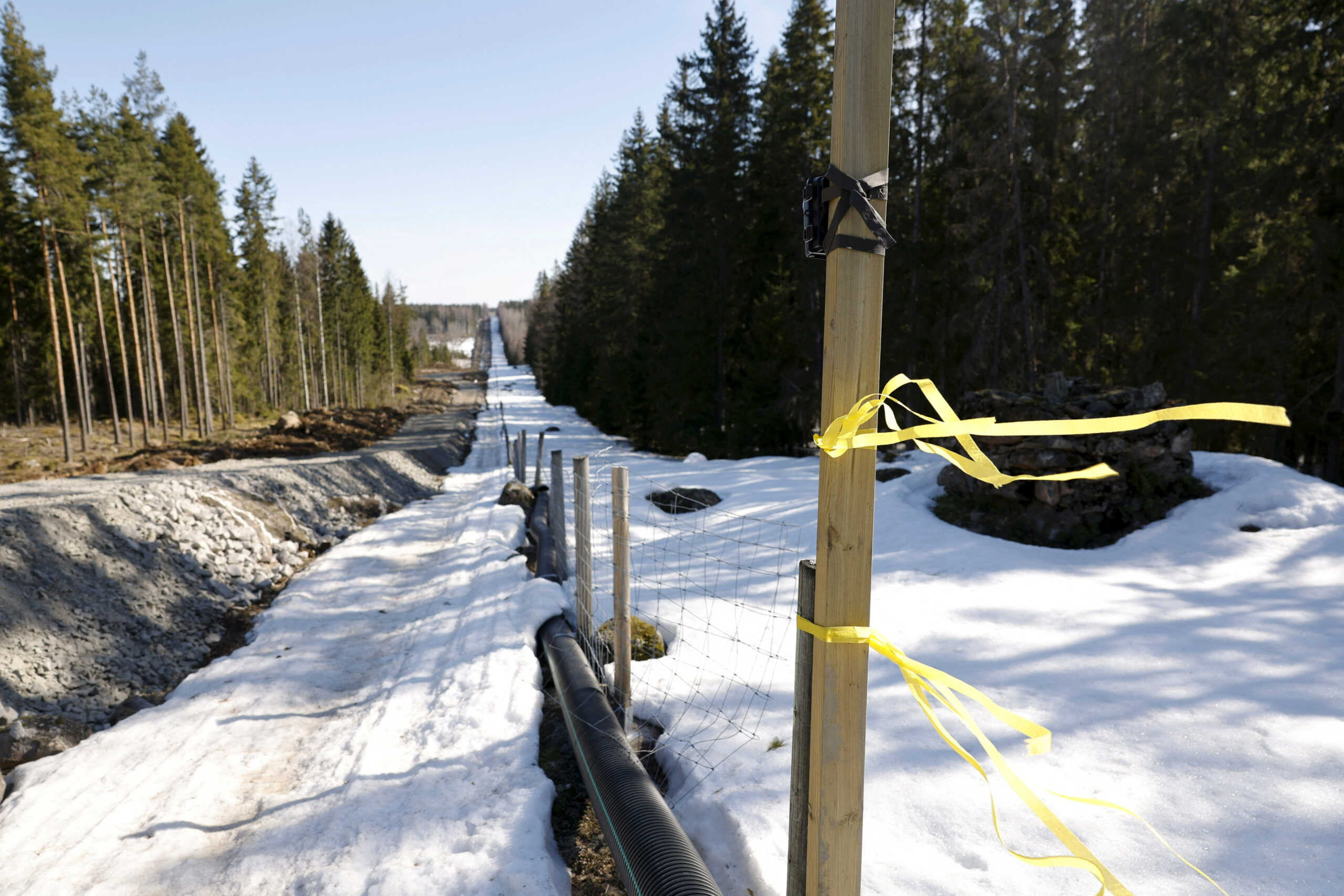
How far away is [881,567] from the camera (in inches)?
276

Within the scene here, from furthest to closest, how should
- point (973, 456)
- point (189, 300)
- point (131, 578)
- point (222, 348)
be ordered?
1. point (222, 348)
2. point (189, 300)
3. point (131, 578)
4. point (973, 456)

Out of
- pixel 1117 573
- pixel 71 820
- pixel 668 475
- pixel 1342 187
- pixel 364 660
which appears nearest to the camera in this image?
pixel 71 820

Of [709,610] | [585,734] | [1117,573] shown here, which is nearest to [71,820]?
[585,734]

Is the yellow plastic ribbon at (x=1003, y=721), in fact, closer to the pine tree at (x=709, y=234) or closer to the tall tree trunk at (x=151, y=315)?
the pine tree at (x=709, y=234)

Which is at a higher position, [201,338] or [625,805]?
[201,338]

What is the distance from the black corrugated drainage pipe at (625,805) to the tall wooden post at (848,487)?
0.89m

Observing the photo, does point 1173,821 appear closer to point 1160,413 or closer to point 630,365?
point 1160,413

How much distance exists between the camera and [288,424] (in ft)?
84.0

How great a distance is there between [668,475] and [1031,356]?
870cm

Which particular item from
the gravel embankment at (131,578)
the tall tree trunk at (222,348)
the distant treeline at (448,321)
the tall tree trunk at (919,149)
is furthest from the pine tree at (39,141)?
the distant treeline at (448,321)

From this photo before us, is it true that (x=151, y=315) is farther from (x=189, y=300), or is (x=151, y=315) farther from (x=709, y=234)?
(x=709, y=234)

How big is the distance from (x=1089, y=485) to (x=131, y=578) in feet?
37.4

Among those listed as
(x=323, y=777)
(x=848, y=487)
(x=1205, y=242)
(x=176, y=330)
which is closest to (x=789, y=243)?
(x=1205, y=242)

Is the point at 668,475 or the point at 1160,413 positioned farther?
the point at 668,475
